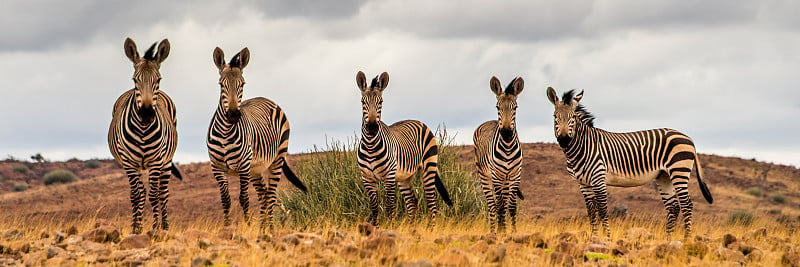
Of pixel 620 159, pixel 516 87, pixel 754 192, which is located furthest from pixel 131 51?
pixel 754 192

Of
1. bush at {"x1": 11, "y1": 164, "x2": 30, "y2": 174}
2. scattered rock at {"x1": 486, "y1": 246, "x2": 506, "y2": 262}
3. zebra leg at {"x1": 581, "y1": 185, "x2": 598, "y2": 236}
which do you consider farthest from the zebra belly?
bush at {"x1": 11, "y1": 164, "x2": 30, "y2": 174}

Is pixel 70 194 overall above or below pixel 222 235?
above

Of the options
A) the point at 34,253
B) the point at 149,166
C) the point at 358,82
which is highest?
the point at 358,82

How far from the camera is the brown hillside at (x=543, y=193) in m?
32.6

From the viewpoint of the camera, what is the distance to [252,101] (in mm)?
14359

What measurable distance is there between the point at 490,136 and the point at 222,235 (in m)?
5.80

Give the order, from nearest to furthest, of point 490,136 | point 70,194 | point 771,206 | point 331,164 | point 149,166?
1. point 149,166
2. point 490,136
3. point 331,164
4. point 771,206
5. point 70,194

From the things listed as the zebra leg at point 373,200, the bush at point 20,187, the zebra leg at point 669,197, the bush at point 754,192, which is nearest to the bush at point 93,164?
the bush at point 20,187

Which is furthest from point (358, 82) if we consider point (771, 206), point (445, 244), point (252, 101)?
point (771, 206)

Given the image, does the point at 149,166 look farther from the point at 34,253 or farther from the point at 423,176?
the point at 423,176

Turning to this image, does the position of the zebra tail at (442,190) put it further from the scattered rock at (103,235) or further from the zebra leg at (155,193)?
the scattered rock at (103,235)

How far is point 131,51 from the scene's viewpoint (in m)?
11.2

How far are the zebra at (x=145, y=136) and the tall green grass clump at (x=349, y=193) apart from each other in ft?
11.4

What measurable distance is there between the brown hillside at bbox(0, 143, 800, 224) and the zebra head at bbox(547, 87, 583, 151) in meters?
16.5
